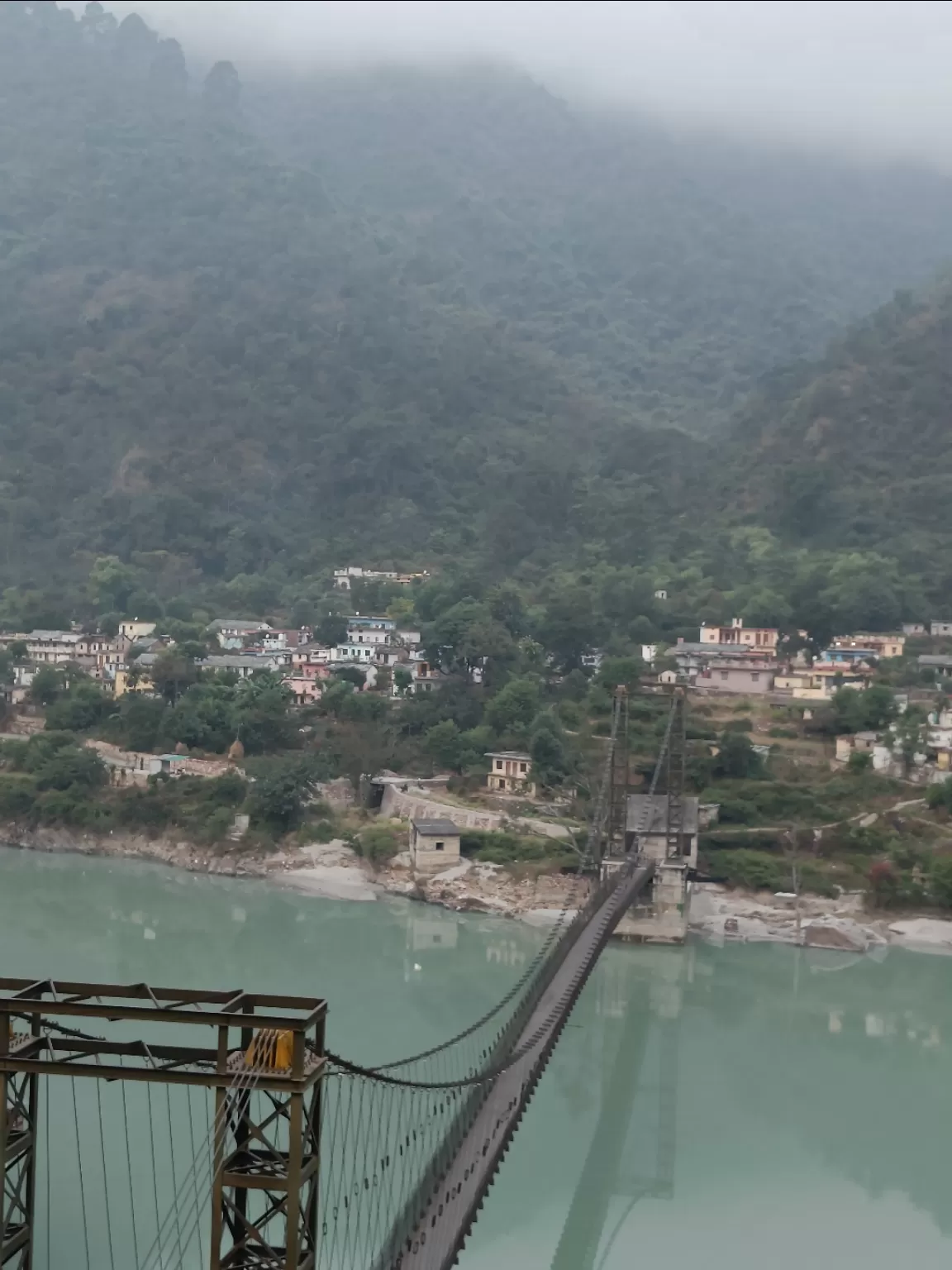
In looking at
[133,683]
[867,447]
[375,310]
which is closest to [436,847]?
[133,683]

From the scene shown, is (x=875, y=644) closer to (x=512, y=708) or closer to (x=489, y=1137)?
(x=512, y=708)

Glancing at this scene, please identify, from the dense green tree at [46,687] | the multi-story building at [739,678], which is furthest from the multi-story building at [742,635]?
the dense green tree at [46,687]

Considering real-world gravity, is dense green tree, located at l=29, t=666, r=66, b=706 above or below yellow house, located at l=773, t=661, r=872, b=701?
below

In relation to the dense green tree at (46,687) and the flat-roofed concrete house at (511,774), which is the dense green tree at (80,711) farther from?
the flat-roofed concrete house at (511,774)

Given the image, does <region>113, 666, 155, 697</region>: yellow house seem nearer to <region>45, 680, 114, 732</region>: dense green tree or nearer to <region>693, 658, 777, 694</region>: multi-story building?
<region>45, 680, 114, 732</region>: dense green tree

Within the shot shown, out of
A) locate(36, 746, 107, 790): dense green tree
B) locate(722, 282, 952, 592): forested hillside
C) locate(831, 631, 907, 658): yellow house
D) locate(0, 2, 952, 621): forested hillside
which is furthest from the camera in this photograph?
locate(0, 2, 952, 621): forested hillside

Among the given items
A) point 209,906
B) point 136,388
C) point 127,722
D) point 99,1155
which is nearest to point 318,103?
point 136,388

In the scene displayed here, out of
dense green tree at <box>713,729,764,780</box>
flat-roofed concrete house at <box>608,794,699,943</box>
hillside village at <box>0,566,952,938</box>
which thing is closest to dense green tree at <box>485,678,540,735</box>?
hillside village at <box>0,566,952,938</box>
